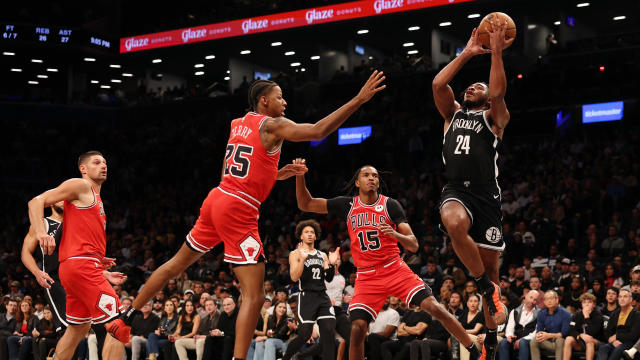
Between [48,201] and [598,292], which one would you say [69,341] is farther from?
[598,292]

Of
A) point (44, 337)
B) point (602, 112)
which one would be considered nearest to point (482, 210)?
point (44, 337)

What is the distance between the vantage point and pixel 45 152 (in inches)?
1168

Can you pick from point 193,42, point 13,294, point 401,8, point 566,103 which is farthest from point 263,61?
point 13,294

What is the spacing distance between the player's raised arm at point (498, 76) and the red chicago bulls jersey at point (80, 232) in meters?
3.92

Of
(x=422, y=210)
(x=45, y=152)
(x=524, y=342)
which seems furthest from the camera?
(x=45, y=152)

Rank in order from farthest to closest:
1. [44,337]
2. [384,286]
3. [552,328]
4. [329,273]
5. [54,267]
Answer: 1. [44,337]
2. [552,328]
3. [329,273]
4. [54,267]
5. [384,286]

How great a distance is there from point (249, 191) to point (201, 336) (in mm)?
8202

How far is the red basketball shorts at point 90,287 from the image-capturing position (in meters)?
7.00

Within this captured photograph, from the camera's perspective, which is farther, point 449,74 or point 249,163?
point 449,74

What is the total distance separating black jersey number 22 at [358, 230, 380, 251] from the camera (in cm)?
807

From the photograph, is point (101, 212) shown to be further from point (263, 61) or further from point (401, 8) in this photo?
point (263, 61)

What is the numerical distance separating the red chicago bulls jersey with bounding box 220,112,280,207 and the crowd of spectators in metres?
5.97

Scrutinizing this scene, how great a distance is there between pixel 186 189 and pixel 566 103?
495 inches

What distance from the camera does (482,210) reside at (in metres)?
6.80
